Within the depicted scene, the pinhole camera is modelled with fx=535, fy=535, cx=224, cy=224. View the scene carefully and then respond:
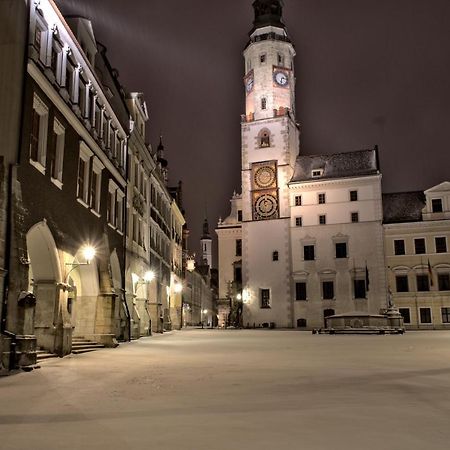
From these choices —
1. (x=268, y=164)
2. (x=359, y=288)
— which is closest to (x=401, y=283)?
(x=359, y=288)

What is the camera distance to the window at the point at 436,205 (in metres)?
59.6

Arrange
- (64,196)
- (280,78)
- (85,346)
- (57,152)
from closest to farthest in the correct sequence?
(57,152), (64,196), (85,346), (280,78)

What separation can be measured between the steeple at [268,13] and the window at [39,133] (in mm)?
57528

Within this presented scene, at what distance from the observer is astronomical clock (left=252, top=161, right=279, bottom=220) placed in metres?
63.2

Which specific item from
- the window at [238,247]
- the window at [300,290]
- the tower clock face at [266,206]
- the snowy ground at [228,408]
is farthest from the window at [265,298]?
the snowy ground at [228,408]

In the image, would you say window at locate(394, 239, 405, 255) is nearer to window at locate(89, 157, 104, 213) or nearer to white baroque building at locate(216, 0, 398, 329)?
white baroque building at locate(216, 0, 398, 329)

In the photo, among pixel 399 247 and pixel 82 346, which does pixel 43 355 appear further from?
pixel 399 247

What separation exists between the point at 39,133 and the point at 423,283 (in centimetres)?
4951

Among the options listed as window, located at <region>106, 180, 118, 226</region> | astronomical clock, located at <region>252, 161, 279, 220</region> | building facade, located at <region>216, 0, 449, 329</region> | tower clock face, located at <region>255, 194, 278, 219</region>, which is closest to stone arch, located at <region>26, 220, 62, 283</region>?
window, located at <region>106, 180, 118, 226</region>

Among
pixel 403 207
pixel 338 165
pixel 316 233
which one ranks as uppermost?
pixel 338 165

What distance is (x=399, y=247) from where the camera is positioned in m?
59.8

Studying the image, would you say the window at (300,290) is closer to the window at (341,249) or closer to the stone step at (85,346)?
the window at (341,249)

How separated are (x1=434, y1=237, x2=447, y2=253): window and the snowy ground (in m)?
47.3

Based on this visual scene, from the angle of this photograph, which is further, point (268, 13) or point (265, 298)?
point (268, 13)
